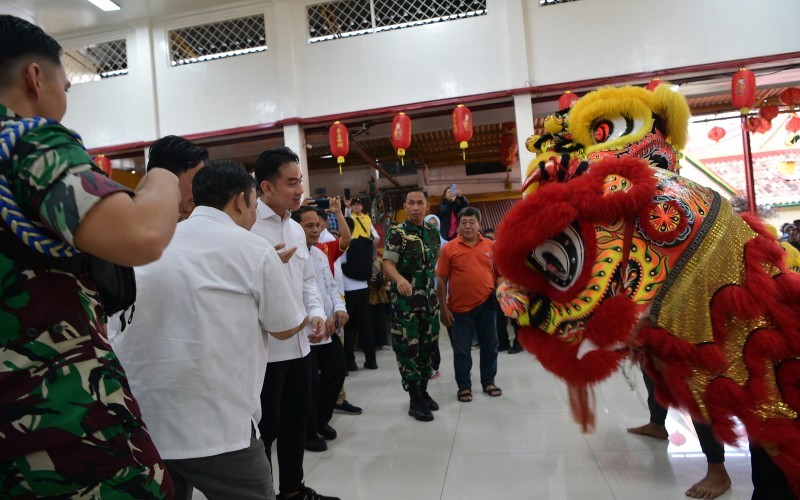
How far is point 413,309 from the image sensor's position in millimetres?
3432

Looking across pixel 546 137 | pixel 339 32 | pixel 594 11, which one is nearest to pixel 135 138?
pixel 339 32

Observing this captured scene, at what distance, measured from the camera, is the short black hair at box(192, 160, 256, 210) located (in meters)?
1.48

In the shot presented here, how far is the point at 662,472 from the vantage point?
2334 mm

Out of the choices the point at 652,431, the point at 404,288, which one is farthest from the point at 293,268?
the point at 652,431

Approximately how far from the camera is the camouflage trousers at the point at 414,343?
11.3 feet

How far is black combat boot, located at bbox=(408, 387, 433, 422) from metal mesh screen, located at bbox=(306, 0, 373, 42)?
5.09m

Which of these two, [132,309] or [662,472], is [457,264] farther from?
[132,309]

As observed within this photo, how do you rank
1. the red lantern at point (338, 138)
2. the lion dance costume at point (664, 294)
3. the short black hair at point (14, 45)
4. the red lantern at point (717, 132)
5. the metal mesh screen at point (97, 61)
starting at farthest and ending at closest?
1. the red lantern at point (717, 132)
2. the metal mesh screen at point (97, 61)
3. the red lantern at point (338, 138)
4. the lion dance costume at point (664, 294)
5. the short black hair at point (14, 45)

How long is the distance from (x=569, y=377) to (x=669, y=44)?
20.6 ft

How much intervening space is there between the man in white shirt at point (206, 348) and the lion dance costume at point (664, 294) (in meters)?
0.64

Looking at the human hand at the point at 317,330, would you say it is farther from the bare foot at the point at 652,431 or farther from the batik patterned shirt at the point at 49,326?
the bare foot at the point at 652,431

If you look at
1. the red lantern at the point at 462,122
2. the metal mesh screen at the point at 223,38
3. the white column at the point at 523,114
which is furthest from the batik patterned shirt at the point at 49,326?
the metal mesh screen at the point at 223,38

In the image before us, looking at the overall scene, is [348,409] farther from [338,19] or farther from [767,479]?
[338,19]

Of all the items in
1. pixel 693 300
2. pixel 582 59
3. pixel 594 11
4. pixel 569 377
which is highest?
pixel 594 11
